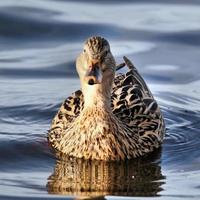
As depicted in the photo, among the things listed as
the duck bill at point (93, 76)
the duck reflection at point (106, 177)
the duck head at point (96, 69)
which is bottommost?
the duck reflection at point (106, 177)

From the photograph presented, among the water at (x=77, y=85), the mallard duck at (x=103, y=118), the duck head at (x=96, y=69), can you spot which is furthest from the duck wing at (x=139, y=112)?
the duck head at (x=96, y=69)

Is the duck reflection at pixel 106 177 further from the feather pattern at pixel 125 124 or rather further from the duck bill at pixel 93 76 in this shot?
the duck bill at pixel 93 76

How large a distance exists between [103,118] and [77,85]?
9.34 feet

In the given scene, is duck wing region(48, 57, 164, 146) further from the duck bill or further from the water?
the duck bill

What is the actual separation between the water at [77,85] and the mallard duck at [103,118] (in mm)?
160

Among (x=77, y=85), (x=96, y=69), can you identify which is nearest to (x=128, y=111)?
(x=96, y=69)

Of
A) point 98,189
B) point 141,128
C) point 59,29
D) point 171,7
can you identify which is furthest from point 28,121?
point 171,7

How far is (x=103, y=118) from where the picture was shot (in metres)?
11.7

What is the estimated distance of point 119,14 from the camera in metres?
17.9

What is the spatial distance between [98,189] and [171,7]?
8.14 meters

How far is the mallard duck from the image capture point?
11156mm

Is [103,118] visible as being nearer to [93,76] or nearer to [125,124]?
[125,124]

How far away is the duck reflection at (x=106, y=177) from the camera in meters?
10.3

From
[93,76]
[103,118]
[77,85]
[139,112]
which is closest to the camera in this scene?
[93,76]
